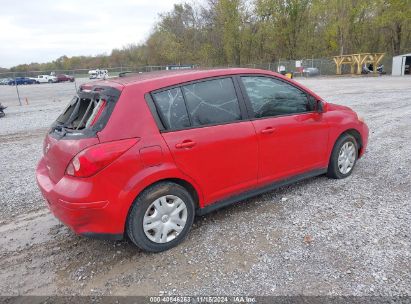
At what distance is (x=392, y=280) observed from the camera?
252 cm

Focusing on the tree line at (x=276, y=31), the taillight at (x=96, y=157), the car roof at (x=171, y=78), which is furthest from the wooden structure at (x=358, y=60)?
the taillight at (x=96, y=157)

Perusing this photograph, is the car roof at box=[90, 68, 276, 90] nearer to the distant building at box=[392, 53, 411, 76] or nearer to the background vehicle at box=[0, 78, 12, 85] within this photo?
the distant building at box=[392, 53, 411, 76]

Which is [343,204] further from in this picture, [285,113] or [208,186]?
[208,186]

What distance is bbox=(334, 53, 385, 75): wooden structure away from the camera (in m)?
29.0

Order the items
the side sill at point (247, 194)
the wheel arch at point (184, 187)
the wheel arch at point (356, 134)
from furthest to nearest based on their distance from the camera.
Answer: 1. the wheel arch at point (356, 134)
2. the side sill at point (247, 194)
3. the wheel arch at point (184, 187)

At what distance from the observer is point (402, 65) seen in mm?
26812

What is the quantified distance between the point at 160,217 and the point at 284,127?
5.79 feet

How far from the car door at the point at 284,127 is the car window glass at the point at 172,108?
81 cm

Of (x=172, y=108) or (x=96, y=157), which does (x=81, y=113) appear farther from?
(x=172, y=108)

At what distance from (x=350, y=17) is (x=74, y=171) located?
40869mm

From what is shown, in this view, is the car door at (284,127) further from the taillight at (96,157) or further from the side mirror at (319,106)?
the taillight at (96,157)

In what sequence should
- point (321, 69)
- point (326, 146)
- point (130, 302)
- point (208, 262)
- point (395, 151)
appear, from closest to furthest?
1. point (130, 302)
2. point (208, 262)
3. point (326, 146)
4. point (395, 151)
5. point (321, 69)

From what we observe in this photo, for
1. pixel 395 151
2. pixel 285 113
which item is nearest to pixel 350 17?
pixel 395 151

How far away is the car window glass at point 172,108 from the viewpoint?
2949mm
